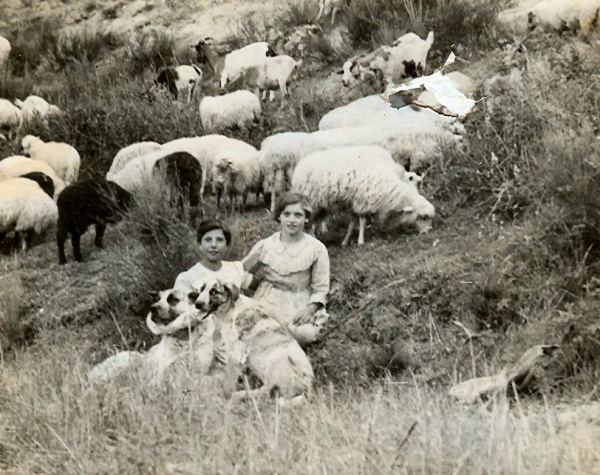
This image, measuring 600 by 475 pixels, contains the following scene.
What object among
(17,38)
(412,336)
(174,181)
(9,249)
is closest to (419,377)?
(412,336)

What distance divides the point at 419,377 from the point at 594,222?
136 centimetres

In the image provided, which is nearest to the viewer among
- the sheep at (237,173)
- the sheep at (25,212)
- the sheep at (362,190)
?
the sheep at (362,190)

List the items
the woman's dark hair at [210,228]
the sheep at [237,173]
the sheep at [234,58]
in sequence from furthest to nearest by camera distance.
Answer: the sheep at [234,58], the sheep at [237,173], the woman's dark hair at [210,228]

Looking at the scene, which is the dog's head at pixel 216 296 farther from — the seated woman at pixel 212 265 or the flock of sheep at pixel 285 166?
the flock of sheep at pixel 285 166

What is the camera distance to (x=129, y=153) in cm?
668

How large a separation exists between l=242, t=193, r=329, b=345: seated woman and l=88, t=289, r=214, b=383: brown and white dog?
2.05 ft

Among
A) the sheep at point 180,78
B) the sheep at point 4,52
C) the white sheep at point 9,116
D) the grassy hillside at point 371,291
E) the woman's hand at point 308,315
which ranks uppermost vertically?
the sheep at point 4,52

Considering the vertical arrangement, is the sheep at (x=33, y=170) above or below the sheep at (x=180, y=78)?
below

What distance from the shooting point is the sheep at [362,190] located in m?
5.64

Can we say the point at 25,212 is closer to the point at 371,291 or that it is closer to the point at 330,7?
the point at 371,291

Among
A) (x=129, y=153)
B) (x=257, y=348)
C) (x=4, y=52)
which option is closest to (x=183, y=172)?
(x=129, y=153)

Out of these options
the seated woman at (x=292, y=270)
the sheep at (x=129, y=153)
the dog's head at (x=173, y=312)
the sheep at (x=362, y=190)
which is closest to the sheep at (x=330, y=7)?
the sheep at (x=129, y=153)

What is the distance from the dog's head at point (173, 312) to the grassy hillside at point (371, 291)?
0.40m

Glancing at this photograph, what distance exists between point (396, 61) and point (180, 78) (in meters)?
2.07
